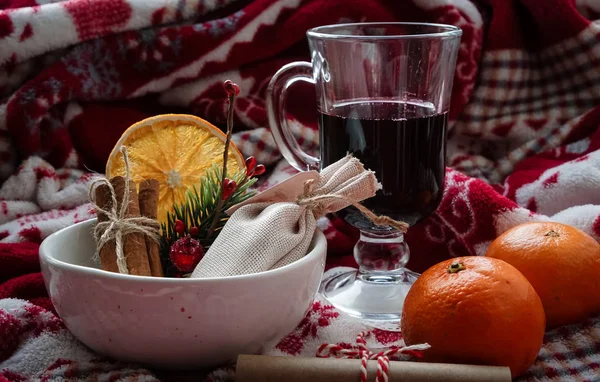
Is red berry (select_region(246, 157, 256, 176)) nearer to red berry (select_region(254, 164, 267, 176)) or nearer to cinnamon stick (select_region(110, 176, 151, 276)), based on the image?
red berry (select_region(254, 164, 267, 176))

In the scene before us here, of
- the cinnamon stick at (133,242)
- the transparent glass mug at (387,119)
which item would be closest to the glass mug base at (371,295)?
the transparent glass mug at (387,119)

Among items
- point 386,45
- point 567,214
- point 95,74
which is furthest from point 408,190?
point 95,74

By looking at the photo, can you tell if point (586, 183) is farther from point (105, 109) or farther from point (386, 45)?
point (105, 109)

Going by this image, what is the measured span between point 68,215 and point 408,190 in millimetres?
627

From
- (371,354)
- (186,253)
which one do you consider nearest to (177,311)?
(186,253)

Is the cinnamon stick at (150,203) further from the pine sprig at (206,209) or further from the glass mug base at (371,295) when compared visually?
the glass mug base at (371,295)

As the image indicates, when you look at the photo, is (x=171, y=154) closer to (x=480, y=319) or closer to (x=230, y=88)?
(x=230, y=88)

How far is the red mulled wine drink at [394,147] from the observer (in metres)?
1.02

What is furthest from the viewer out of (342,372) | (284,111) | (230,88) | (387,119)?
(284,111)

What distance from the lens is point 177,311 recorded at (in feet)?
2.48

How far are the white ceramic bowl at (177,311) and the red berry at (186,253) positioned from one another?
0.11 metres

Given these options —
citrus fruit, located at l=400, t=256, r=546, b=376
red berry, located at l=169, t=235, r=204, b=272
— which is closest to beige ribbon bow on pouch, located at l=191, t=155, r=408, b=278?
red berry, located at l=169, t=235, r=204, b=272

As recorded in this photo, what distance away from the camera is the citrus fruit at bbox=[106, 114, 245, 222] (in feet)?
3.37

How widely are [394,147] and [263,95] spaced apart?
1.92ft
